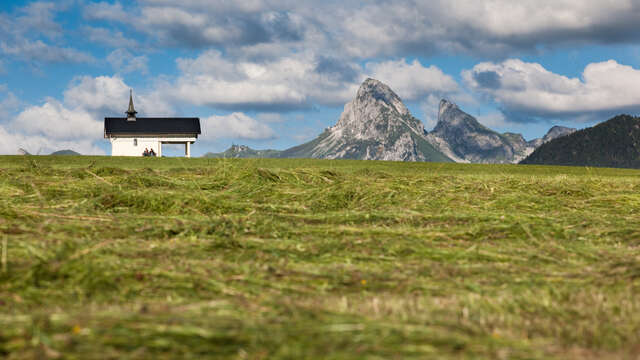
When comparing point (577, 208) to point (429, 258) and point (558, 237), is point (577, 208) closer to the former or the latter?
point (558, 237)

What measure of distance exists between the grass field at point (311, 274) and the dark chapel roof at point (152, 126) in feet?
172

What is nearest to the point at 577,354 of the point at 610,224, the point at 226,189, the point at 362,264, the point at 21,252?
the point at 362,264

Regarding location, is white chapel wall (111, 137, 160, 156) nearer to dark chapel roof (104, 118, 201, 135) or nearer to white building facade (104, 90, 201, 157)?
white building facade (104, 90, 201, 157)

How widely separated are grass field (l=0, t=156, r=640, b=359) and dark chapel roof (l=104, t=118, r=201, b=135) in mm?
52341

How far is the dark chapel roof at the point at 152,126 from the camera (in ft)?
187

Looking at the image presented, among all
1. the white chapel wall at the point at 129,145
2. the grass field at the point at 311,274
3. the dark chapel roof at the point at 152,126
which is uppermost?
the dark chapel roof at the point at 152,126

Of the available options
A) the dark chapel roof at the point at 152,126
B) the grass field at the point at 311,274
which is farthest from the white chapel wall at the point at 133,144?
the grass field at the point at 311,274

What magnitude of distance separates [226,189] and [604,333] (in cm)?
574

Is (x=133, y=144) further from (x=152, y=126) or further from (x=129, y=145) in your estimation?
(x=152, y=126)

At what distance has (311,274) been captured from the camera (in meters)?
3.69

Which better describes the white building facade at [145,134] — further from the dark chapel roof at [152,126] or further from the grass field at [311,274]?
the grass field at [311,274]

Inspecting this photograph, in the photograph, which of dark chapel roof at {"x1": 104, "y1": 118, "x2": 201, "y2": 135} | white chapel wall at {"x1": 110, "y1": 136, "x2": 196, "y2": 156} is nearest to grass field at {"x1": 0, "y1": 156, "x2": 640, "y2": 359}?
white chapel wall at {"x1": 110, "y1": 136, "x2": 196, "y2": 156}

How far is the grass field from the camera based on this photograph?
229 cm

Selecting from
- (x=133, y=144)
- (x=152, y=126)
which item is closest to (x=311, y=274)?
Result: (x=133, y=144)
